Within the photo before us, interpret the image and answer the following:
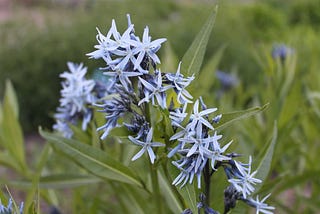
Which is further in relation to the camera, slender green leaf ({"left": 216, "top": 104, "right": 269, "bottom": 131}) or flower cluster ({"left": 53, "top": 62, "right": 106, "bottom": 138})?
flower cluster ({"left": 53, "top": 62, "right": 106, "bottom": 138})

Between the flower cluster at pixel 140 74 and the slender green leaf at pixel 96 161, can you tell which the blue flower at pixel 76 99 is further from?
the flower cluster at pixel 140 74

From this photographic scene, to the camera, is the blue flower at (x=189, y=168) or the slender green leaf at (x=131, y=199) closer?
the blue flower at (x=189, y=168)

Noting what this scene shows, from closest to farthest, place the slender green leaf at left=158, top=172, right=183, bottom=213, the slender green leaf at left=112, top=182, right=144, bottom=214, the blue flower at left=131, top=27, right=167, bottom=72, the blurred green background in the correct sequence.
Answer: the blue flower at left=131, top=27, right=167, bottom=72 < the slender green leaf at left=158, top=172, right=183, bottom=213 < the slender green leaf at left=112, top=182, right=144, bottom=214 < the blurred green background

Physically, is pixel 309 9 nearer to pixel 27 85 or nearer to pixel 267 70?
pixel 27 85

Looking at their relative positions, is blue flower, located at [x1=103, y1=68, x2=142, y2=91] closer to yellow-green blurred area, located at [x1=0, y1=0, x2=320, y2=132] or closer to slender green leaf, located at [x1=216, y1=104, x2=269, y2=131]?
slender green leaf, located at [x1=216, y1=104, x2=269, y2=131]

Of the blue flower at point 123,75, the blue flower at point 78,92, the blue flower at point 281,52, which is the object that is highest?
the blue flower at point 281,52

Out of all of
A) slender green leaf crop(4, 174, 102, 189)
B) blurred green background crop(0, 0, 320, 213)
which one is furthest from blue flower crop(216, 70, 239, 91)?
slender green leaf crop(4, 174, 102, 189)

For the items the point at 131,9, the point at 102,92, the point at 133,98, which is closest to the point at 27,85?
the point at 131,9

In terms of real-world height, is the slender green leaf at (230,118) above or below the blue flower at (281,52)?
below

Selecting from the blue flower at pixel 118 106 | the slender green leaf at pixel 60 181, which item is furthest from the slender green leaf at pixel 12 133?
the blue flower at pixel 118 106
